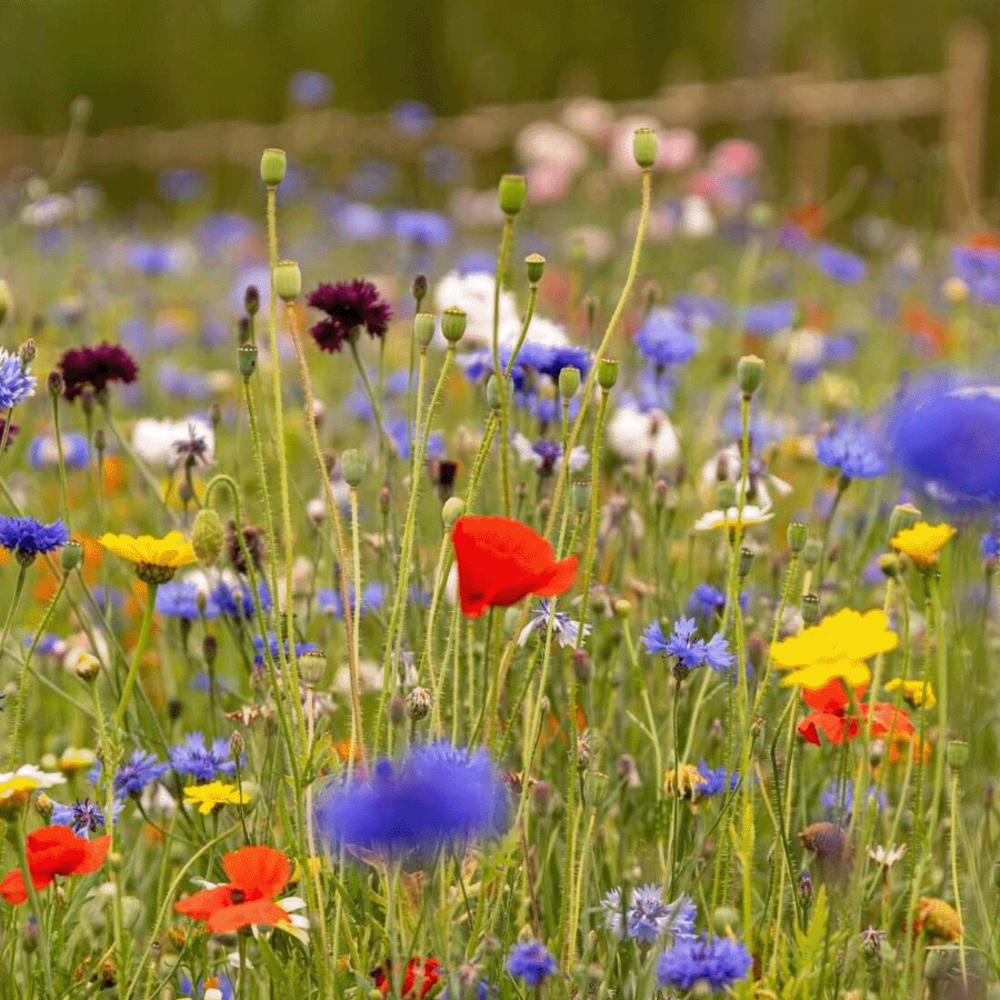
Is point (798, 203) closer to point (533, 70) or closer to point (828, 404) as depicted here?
point (533, 70)

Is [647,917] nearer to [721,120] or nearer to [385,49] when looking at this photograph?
[721,120]

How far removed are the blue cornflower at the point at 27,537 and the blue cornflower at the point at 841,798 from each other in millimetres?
650

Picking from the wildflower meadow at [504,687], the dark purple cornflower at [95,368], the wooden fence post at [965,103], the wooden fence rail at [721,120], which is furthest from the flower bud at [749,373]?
the wooden fence post at [965,103]

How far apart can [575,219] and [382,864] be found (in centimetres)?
465

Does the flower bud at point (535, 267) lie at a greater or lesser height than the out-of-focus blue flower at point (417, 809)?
greater

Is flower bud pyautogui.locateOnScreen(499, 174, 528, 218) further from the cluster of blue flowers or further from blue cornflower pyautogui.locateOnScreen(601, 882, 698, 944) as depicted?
blue cornflower pyautogui.locateOnScreen(601, 882, 698, 944)

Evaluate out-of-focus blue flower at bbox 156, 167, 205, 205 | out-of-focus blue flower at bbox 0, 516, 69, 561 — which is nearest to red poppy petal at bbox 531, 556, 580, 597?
out-of-focus blue flower at bbox 0, 516, 69, 561

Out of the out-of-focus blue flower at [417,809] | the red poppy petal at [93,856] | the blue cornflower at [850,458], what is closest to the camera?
the out-of-focus blue flower at [417,809]

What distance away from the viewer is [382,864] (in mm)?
1064

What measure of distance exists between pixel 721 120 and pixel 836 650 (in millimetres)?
6772

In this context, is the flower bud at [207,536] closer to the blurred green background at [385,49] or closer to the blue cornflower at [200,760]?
the blue cornflower at [200,760]

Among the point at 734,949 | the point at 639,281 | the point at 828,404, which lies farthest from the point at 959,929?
the point at 639,281

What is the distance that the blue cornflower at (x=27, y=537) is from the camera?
3.97ft

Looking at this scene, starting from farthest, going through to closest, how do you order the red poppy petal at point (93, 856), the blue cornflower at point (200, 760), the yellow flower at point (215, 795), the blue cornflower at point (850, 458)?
the blue cornflower at point (850, 458)
the blue cornflower at point (200, 760)
the yellow flower at point (215, 795)
the red poppy petal at point (93, 856)
